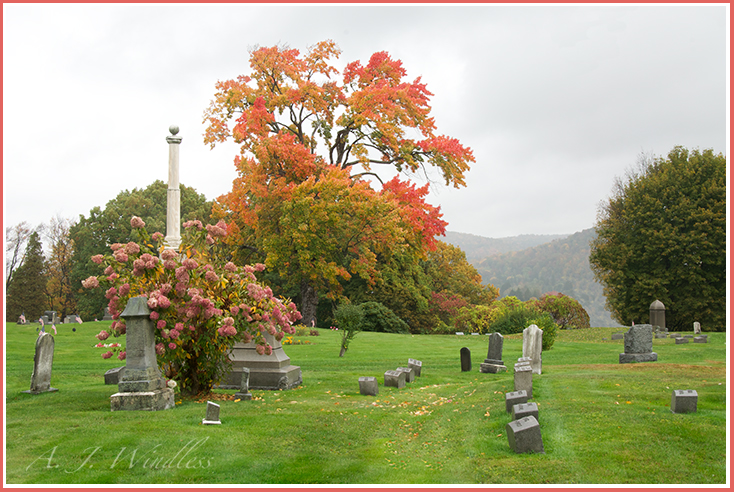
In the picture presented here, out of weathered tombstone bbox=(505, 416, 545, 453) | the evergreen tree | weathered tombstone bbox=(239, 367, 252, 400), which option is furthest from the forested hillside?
weathered tombstone bbox=(505, 416, 545, 453)

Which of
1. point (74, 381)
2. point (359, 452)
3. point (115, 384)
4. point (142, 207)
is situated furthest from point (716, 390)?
point (142, 207)

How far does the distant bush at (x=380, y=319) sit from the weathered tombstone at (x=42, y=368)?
18.0 meters

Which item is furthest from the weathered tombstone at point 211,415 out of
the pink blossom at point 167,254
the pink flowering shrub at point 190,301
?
the pink blossom at point 167,254

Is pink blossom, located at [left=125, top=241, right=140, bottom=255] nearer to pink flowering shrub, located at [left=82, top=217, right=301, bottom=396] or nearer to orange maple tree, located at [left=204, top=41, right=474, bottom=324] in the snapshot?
pink flowering shrub, located at [left=82, top=217, right=301, bottom=396]

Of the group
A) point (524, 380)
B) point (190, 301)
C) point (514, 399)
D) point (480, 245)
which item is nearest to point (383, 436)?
point (514, 399)

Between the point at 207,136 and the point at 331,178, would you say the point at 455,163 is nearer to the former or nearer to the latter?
the point at 331,178

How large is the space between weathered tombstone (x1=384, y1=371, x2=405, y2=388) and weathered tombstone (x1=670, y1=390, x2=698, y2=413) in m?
5.29

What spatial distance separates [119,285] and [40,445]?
2973 mm

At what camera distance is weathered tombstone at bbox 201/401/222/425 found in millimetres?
6770

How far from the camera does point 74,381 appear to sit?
425 inches

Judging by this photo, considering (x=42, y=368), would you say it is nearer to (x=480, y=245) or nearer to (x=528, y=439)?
(x=528, y=439)

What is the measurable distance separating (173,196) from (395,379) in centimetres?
725

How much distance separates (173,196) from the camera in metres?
13.0

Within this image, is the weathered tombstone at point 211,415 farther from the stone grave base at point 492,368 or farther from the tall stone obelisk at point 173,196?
the stone grave base at point 492,368
